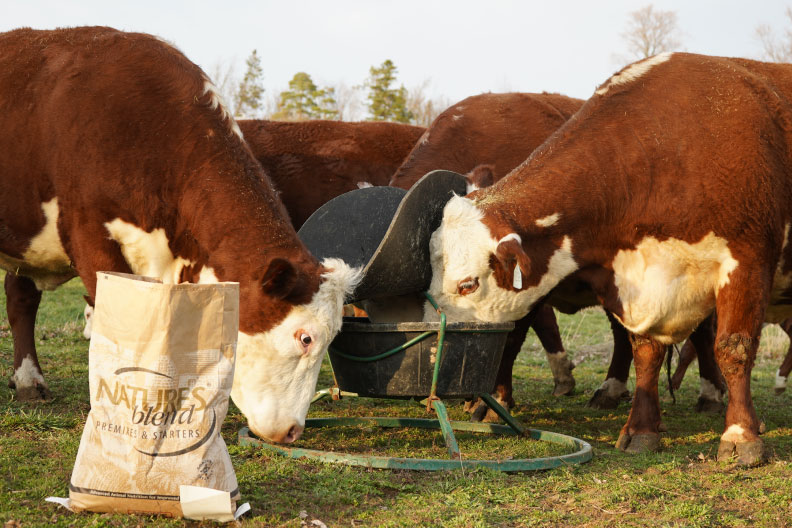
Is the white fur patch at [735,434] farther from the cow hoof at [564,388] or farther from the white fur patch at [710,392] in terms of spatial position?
the cow hoof at [564,388]

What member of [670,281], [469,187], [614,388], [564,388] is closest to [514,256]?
[469,187]

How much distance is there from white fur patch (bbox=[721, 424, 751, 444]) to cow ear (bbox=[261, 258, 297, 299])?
8.40 ft

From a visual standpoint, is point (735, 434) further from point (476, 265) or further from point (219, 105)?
point (219, 105)

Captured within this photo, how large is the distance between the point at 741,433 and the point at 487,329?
1.55 metres

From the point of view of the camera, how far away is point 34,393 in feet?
18.3

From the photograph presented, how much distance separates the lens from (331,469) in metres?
3.93

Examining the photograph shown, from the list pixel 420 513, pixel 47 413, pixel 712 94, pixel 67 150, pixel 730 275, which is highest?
pixel 712 94

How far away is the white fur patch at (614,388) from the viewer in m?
6.72

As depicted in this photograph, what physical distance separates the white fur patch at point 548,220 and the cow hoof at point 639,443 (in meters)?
1.37

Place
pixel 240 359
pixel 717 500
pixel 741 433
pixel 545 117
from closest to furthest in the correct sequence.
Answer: pixel 717 500, pixel 240 359, pixel 741 433, pixel 545 117

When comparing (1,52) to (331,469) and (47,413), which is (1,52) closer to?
(47,413)

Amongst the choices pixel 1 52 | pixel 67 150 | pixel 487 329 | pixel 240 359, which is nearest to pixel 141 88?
pixel 67 150

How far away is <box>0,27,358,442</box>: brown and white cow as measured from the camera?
170 inches

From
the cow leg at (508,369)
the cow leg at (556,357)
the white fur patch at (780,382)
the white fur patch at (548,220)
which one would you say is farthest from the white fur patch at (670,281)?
the white fur patch at (780,382)
